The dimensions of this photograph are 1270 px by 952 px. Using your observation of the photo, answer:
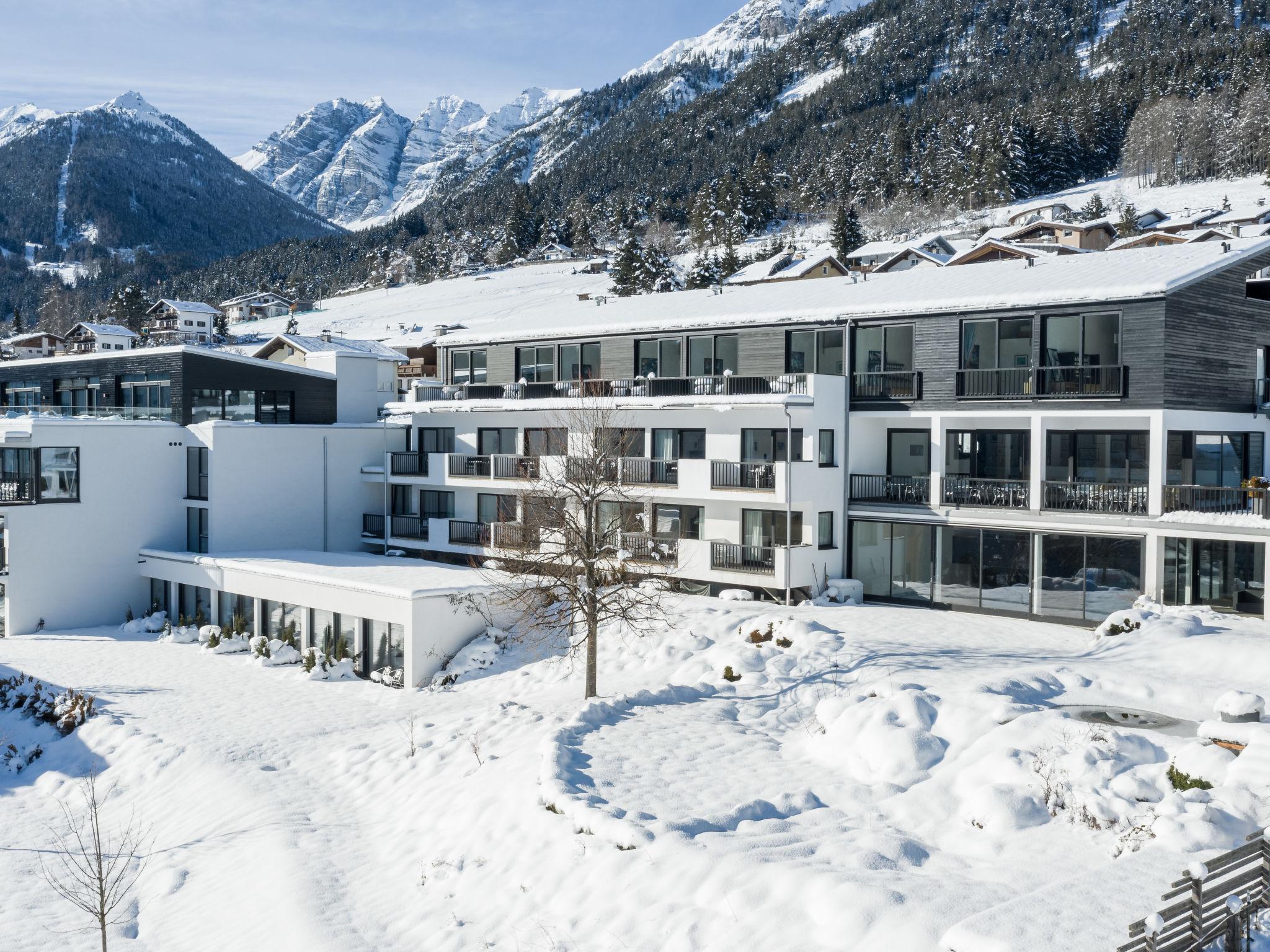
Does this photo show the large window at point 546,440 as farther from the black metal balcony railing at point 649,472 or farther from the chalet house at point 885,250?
the chalet house at point 885,250

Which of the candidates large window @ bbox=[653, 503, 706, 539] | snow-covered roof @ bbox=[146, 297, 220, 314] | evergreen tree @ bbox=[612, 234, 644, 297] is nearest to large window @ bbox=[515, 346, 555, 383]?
large window @ bbox=[653, 503, 706, 539]

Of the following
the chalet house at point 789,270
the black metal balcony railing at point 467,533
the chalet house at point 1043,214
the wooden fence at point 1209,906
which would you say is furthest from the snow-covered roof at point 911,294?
the chalet house at point 1043,214

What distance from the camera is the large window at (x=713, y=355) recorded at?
3006 cm

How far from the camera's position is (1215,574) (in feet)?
75.4

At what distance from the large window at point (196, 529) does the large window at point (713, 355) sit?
17.0m

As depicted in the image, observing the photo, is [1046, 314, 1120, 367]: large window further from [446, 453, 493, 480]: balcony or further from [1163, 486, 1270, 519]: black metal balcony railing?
[446, 453, 493, 480]: balcony

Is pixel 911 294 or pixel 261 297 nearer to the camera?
pixel 911 294

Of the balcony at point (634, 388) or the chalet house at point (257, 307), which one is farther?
the chalet house at point (257, 307)

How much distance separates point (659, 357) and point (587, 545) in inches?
496

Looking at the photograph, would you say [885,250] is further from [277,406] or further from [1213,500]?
[1213,500]

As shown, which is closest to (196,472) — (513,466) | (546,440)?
(513,466)

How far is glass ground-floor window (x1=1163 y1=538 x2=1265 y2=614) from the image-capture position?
22.7 metres

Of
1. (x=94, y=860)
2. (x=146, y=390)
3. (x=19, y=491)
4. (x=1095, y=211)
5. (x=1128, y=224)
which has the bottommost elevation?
(x=94, y=860)

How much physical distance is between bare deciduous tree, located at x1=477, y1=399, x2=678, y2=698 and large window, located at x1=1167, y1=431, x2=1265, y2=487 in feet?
43.6
